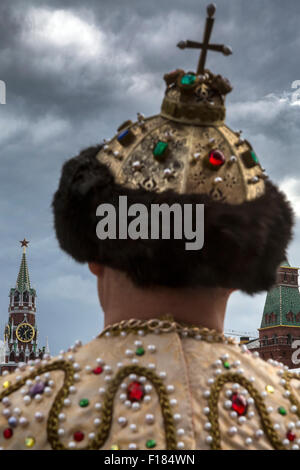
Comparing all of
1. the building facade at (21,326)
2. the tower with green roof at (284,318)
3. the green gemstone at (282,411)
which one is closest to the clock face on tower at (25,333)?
the building facade at (21,326)

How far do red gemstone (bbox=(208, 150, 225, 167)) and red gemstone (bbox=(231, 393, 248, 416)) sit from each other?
1.17m

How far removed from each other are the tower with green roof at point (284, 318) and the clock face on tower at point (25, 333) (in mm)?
22466

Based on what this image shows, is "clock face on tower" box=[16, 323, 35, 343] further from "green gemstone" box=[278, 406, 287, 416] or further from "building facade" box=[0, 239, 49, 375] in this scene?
"green gemstone" box=[278, 406, 287, 416]

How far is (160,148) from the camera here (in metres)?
3.02

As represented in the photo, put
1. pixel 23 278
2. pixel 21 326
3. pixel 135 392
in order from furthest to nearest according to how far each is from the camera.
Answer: pixel 23 278 < pixel 21 326 < pixel 135 392

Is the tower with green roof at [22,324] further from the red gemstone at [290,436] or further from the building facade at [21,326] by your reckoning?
the red gemstone at [290,436]

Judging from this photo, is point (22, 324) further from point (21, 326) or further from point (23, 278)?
point (23, 278)

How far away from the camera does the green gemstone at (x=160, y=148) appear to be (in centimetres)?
302

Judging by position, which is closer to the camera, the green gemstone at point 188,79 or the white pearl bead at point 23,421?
the white pearl bead at point 23,421

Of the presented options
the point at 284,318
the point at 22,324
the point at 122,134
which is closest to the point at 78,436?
the point at 122,134
